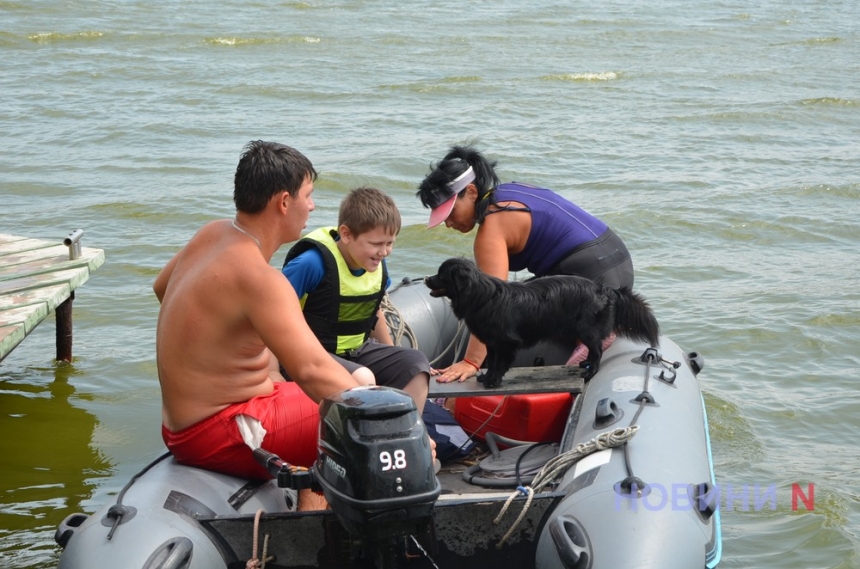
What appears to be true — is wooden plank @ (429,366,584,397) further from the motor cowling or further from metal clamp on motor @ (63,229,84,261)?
metal clamp on motor @ (63,229,84,261)

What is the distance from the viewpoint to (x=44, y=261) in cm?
634

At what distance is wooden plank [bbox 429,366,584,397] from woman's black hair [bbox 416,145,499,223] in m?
0.70

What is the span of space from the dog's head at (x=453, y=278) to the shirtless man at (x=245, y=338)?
1.00 meters

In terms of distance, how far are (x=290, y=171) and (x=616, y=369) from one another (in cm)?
186

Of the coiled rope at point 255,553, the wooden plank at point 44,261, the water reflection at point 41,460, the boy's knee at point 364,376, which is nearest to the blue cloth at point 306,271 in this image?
the boy's knee at point 364,376

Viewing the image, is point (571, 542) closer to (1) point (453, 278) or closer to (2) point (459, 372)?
(1) point (453, 278)

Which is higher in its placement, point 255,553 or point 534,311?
point 534,311

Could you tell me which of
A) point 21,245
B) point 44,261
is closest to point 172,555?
point 44,261

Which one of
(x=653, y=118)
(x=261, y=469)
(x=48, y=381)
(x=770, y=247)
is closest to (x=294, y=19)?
(x=653, y=118)

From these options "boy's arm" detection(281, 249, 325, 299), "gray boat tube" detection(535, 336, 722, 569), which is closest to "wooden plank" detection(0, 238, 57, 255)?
"boy's arm" detection(281, 249, 325, 299)

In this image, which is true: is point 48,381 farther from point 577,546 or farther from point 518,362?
point 577,546

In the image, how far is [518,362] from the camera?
525 centimetres

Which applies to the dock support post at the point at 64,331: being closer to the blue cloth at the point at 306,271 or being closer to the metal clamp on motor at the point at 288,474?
the blue cloth at the point at 306,271

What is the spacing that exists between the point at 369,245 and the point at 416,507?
1.27m
